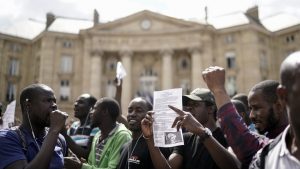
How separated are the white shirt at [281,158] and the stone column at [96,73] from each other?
33.7 meters

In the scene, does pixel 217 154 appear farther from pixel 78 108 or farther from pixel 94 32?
pixel 94 32

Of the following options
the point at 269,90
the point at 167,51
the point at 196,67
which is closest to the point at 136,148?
the point at 269,90

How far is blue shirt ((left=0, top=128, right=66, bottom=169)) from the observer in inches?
126

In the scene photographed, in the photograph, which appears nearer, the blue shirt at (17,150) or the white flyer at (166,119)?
the blue shirt at (17,150)

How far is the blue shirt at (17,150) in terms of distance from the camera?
3195 millimetres

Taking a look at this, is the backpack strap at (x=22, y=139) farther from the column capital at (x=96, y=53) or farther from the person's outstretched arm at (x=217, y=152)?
the column capital at (x=96, y=53)

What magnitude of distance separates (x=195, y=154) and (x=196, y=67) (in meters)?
31.5

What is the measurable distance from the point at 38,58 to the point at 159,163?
38.4 meters

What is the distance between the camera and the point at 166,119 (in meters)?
3.48

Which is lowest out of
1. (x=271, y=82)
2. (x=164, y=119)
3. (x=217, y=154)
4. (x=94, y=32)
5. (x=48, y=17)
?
(x=217, y=154)

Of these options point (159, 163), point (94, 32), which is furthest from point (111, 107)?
point (94, 32)

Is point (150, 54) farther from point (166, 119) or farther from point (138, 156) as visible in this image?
point (166, 119)

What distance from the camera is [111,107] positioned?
19.0 ft

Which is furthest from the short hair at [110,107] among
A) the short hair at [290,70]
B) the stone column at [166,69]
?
the stone column at [166,69]
